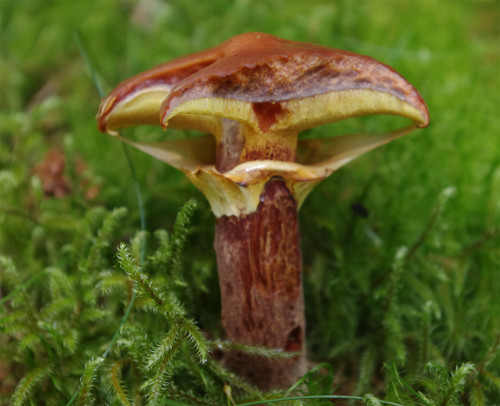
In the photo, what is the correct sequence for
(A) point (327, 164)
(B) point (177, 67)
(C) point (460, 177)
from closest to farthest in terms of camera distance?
(B) point (177, 67)
(A) point (327, 164)
(C) point (460, 177)

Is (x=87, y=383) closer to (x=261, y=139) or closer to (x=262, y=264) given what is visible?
(x=262, y=264)

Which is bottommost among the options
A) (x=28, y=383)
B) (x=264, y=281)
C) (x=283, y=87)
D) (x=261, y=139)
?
(x=28, y=383)

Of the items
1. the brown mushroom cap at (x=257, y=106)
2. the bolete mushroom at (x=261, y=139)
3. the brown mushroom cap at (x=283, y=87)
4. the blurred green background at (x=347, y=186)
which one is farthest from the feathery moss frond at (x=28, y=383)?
the brown mushroom cap at (x=283, y=87)

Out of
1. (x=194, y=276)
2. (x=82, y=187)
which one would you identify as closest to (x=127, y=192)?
(x=82, y=187)

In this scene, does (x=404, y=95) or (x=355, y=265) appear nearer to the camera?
(x=404, y=95)

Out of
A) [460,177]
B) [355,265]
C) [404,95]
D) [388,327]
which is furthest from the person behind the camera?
[460,177]

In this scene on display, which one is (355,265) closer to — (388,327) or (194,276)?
(388,327)

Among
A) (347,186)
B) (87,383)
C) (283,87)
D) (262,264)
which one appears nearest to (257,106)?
(283,87)

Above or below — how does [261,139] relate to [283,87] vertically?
below
